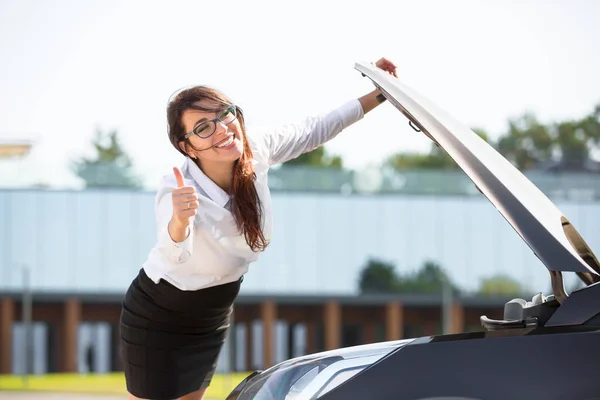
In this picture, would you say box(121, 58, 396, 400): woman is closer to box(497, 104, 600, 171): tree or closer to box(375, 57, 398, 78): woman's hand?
box(375, 57, 398, 78): woman's hand

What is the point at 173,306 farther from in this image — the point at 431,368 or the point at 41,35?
the point at 41,35

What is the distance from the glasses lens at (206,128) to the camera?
9.50 feet

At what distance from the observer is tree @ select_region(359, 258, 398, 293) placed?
34.7 m

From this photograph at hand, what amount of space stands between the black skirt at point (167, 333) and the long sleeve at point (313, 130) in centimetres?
54

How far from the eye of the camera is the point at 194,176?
3.02m

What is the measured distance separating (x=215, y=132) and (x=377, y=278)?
32.3 m

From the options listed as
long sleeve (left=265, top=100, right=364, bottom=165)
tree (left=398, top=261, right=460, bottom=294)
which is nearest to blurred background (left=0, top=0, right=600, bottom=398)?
tree (left=398, top=261, right=460, bottom=294)

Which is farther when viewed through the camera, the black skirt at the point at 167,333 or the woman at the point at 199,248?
the black skirt at the point at 167,333

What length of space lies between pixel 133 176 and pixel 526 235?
31.4 meters

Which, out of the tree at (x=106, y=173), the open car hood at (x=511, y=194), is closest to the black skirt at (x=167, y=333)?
the open car hood at (x=511, y=194)

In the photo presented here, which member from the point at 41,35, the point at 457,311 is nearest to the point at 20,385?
the point at 457,311

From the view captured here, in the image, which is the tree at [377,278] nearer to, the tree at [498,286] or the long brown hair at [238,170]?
the tree at [498,286]

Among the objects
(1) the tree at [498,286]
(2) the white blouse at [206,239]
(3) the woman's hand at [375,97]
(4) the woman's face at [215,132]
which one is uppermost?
(3) the woman's hand at [375,97]

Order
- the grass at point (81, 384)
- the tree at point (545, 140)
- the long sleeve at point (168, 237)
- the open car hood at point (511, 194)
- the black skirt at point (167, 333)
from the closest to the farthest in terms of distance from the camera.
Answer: the open car hood at point (511, 194) → the long sleeve at point (168, 237) → the black skirt at point (167, 333) → the grass at point (81, 384) → the tree at point (545, 140)
